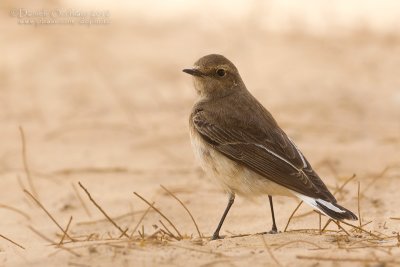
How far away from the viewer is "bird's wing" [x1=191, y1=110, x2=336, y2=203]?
723cm

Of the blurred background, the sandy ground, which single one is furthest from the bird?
the blurred background

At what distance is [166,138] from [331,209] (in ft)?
17.8

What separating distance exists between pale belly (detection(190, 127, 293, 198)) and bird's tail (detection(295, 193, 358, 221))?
1.26ft

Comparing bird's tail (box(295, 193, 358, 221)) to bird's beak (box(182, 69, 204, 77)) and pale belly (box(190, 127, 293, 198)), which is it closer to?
pale belly (box(190, 127, 293, 198))

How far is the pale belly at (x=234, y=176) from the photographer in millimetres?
7504

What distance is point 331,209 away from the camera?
679cm

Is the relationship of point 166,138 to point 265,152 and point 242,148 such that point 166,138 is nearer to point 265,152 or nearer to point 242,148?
point 242,148

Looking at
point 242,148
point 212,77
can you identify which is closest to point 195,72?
point 212,77

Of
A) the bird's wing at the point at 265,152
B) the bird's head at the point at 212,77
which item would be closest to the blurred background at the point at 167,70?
the bird's head at the point at 212,77

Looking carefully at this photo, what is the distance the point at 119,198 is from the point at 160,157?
6.22ft

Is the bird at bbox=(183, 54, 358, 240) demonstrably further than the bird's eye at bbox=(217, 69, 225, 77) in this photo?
No

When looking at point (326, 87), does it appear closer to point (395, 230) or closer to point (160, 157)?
point (160, 157)

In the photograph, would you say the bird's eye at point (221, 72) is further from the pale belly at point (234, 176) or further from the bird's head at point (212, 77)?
the pale belly at point (234, 176)

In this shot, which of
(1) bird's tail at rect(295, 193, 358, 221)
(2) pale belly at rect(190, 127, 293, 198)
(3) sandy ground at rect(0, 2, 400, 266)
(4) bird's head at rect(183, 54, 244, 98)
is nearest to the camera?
(3) sandy ground at rect(0, 2, 400, 266)
